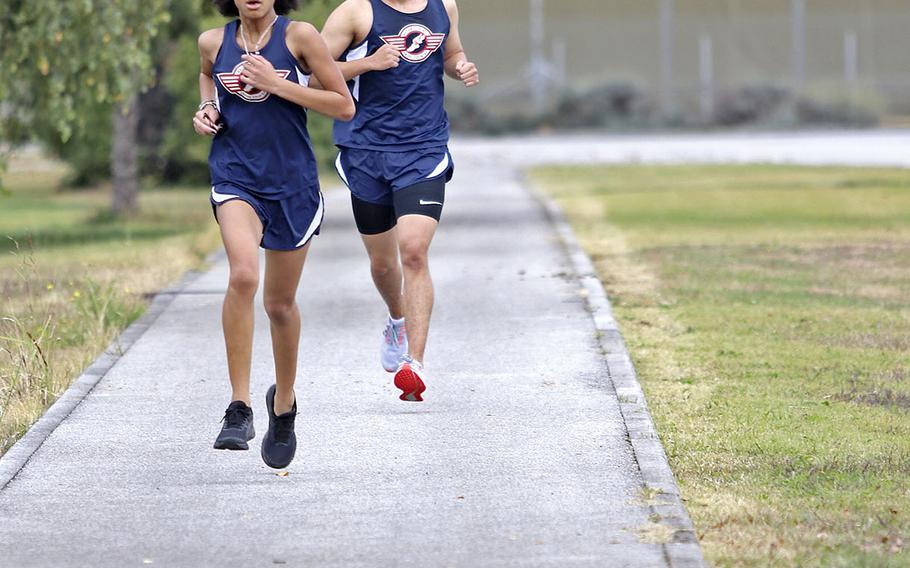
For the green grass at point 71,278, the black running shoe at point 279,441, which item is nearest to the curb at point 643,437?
the black running shoe at point 279,441

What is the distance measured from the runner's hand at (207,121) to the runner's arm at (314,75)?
21 cm

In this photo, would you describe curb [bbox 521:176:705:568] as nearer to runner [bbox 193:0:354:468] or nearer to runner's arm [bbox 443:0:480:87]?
runner [bbox 193:0:354:468]

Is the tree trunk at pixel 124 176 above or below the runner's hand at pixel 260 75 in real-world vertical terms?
below

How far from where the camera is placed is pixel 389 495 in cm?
647

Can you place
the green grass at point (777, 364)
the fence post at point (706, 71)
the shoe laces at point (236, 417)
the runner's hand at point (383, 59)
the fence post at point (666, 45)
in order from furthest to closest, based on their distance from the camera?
the fence post at point (666, 45) < the fence post at point (706, 71) < the runner's hand at point (383, 59) < the shoe laces at point (236, 417) < the green grass at point (777, 364)

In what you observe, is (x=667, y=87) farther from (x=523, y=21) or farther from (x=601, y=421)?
(x=601, y=421)

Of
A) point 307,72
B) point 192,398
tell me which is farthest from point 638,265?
point 307,72

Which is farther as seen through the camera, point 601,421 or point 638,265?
point 638,265

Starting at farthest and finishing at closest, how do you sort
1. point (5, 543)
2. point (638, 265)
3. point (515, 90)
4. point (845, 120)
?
point (515, 90) → point (845, 120) → point (638, 265) → point (5, 543)

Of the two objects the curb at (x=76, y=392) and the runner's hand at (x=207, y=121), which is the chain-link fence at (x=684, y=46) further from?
the runner's hand at (x=207, y=121)

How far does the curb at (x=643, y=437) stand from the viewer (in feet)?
18.6

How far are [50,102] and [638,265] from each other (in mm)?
5952

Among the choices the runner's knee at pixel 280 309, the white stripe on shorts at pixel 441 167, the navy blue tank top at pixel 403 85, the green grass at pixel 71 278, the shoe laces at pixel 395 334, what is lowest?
the green grass at pixel 71 278

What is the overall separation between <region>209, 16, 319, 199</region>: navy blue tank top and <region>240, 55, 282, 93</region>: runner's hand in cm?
8
